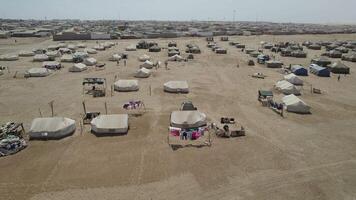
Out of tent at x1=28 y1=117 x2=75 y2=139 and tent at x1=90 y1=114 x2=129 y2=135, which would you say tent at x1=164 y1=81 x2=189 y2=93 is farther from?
tent at x1=28 y1=117 x2=75 y2=139

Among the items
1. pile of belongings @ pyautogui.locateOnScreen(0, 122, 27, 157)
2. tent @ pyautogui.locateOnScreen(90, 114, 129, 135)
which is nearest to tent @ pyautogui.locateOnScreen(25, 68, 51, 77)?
pile of belongings @ pyautogui.locateOnScreen(0, 122, 27, 157)

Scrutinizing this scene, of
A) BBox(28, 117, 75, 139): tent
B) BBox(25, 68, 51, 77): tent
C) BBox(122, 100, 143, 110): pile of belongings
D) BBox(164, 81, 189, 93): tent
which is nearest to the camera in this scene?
BBox(28, 117, 75, 139): tent

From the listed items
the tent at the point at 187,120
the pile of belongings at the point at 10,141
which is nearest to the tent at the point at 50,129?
the pile of belongings at the point at 10,141

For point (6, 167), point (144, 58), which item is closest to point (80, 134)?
point (6, 167)

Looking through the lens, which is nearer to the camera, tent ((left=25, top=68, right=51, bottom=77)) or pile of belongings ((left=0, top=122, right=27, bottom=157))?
pile of belongings ((left=0, top=122, right=27, bottom=157))

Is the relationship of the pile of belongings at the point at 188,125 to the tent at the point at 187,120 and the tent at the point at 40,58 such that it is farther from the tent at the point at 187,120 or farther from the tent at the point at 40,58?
the tent at the point at 40,58

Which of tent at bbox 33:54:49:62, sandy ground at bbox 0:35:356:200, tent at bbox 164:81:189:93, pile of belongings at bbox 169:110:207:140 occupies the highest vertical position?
tent at bbox 33:54:49:62

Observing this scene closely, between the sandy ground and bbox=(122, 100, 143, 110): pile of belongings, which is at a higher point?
bbox=(122, 100, 143, 110): pile of belongings

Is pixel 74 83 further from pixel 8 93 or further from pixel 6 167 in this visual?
pixel 6 167
